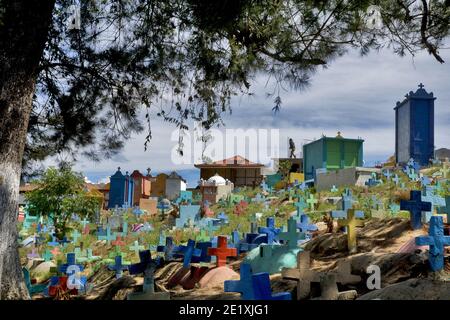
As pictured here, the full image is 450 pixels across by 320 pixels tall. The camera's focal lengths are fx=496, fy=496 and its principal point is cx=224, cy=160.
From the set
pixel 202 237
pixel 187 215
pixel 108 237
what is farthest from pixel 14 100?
pixel 187 215

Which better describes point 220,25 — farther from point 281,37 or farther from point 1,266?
point 1,266

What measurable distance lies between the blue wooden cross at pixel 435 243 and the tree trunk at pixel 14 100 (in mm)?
3769

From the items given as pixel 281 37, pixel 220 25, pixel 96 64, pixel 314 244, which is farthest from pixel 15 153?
pixel 314 244

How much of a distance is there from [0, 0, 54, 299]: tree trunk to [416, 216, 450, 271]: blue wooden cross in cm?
377

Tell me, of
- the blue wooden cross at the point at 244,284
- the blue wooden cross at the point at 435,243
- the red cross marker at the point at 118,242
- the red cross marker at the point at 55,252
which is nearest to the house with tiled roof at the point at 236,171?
the red cross marker at the point at 118,242

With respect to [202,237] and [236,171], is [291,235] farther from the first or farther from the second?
[236,171]

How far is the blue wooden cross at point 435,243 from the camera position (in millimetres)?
4336

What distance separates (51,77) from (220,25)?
259cm

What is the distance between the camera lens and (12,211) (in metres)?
4.74

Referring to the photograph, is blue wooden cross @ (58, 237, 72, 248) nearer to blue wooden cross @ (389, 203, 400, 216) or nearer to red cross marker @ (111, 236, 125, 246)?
red cross marker @ (111, 236, 125, 246)

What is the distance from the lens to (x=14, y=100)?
4.89 meters

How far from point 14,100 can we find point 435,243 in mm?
4205

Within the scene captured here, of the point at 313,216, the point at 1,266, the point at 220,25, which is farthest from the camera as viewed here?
the point at 313,216

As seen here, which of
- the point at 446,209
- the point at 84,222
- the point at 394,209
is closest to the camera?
the point at 446,209
